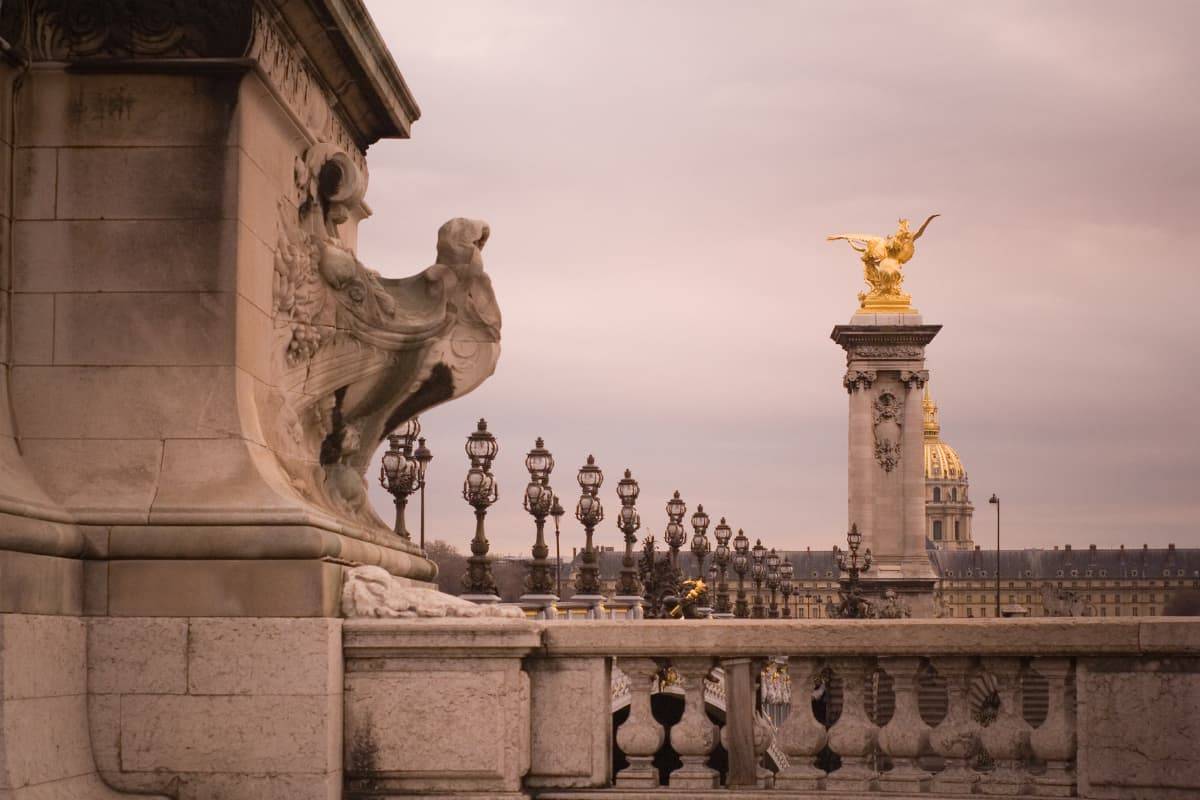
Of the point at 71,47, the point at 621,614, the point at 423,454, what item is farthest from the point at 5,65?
the point at 621,614

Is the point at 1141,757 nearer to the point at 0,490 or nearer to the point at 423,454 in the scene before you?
the point at 0,490

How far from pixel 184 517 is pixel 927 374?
97.1 m

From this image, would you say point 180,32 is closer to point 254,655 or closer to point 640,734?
point 254,655

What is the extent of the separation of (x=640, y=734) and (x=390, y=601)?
129cm

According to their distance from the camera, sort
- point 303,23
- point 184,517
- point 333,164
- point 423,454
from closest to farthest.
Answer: point 184,517
point 303,23
point 333,164
point 423,454

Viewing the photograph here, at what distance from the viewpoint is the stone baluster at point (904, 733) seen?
8719mm

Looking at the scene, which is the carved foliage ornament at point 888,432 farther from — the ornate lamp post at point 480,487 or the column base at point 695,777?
the column base at point 695,777

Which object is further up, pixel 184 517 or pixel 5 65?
pixel 5 65

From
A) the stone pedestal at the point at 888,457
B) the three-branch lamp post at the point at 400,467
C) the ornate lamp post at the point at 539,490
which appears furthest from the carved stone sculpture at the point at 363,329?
the stone pedestal at the point at 888,457

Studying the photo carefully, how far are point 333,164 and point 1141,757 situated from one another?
4731mm

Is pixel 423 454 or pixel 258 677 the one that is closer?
pixel 258 677

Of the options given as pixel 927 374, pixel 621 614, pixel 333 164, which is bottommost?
pixel 621 614

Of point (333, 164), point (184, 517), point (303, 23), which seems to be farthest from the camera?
point (333, 164)

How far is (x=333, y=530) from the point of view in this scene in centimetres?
865
